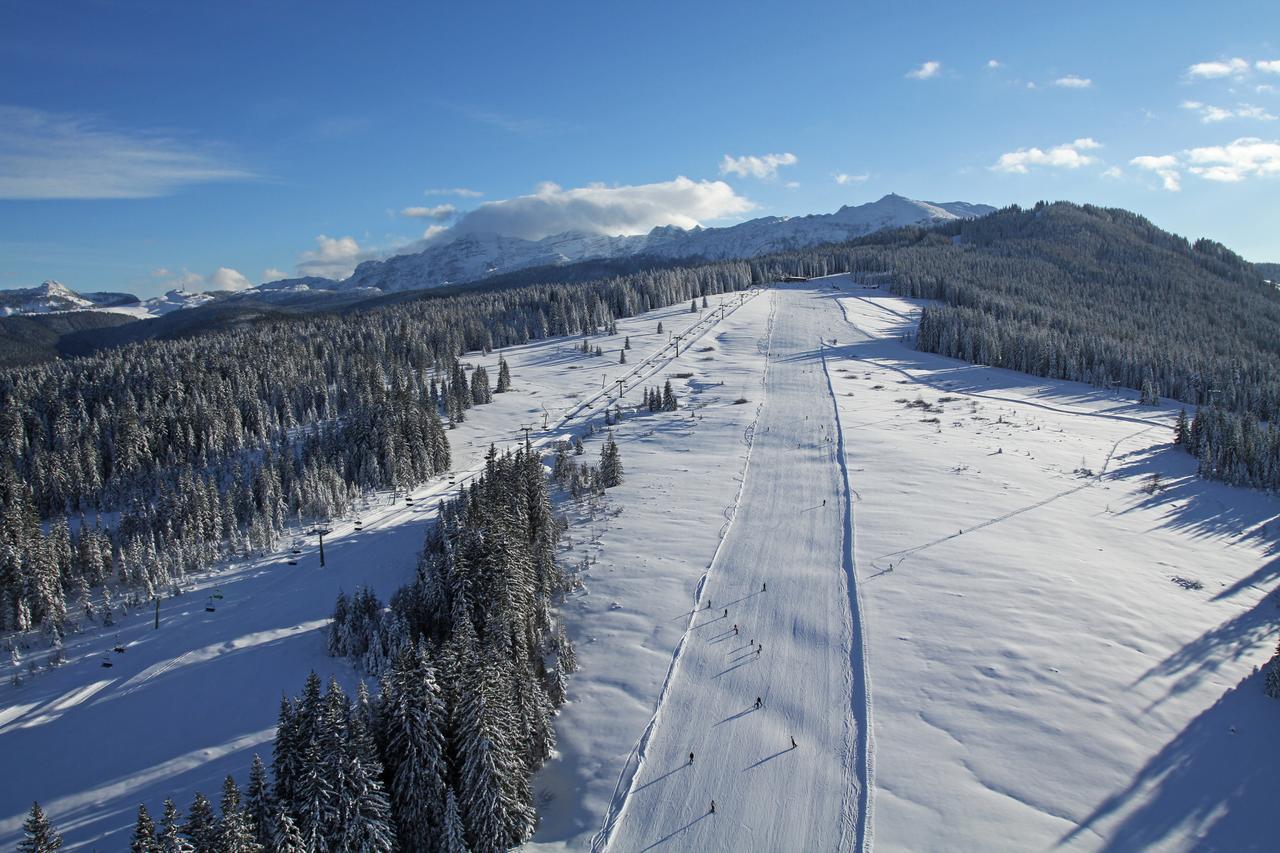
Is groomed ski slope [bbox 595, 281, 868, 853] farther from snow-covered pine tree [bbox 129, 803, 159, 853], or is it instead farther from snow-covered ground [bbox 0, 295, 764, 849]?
snow-covered ground [bbox 0, 295, 764, 849]

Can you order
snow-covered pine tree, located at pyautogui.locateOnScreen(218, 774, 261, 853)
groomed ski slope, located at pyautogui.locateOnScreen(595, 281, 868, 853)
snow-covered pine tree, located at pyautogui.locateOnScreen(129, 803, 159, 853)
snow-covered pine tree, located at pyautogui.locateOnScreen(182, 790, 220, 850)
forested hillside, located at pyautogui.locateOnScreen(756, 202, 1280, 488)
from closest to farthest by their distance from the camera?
1. snow-covered pine tree, located at pyautogui.locateOnScreen(129, 803, 159, 853)
2. snow-covered pine tree, located at pyautogui.locateOnScreen(218, 774, 261, 853)
3. snow-covered pine tree, located at pyautogui.locateOnScreen(182, 790, 220, 850)
4. groomed ski slope, located at pyautogui.locateOnScreen(595, 281, 868, 853)
5. forested hillside, located at pyautogui.locateOnScreen(756, 202, 1280, 488)

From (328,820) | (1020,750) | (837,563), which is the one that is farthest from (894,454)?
(328,820)

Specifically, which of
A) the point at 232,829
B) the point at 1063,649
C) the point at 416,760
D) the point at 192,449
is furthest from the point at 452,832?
the point at 192,449

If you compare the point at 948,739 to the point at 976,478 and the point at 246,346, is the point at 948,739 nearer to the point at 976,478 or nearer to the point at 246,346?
the point at 976,478

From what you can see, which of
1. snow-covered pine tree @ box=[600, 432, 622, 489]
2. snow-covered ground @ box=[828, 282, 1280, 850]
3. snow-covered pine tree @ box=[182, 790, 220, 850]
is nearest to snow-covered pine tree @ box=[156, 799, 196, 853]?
snow-covered pine tree @ box=[182, 790, 220, 850]

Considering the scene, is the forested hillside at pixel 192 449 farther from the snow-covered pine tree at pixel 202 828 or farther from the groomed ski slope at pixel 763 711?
the groomed ski slope at pixel 763 711

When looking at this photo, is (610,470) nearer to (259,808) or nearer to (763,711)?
(763,711)
